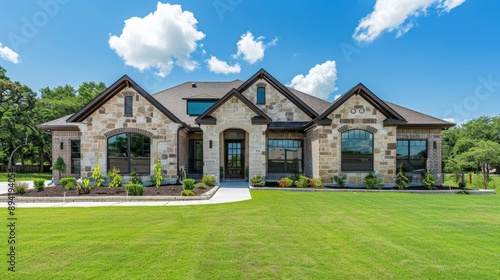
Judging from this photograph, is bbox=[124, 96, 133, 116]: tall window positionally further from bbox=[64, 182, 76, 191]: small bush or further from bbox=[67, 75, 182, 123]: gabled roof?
bbox=[64, 182, 76, 191]: small bush

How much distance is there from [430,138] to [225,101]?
1280cm

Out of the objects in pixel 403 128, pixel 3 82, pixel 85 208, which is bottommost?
pixel 85 208

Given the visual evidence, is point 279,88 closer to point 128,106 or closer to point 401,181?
point 401,181

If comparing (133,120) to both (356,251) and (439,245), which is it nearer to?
(356,251)

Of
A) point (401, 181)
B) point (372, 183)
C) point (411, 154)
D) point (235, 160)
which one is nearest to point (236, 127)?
point (235, 160)

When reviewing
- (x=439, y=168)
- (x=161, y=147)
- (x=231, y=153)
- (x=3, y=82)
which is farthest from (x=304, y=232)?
(x=3, y=82)

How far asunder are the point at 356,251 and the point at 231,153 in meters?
13.7

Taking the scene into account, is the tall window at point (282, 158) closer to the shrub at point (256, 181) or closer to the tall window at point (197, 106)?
the shrub at point (256, 181)

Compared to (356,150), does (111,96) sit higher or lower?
higher

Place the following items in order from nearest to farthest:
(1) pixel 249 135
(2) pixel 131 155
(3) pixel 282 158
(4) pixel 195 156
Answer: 1. (2) pixel 131 155
2. (1) pixel 249 135
3. (3) pixel 282 158
4. (4) pixel 195 156

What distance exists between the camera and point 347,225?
6.67 metres

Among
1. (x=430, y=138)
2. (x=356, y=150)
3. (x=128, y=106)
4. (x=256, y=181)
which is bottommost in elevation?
(x=256, y=181)

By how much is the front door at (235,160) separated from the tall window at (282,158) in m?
1.95

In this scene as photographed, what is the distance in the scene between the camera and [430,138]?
16.4 meters
